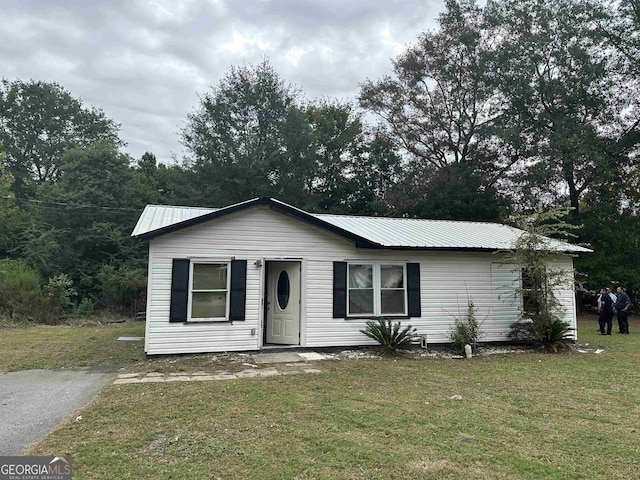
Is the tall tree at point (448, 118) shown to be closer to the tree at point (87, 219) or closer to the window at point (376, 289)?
the window at point (376, 289)

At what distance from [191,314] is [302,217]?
3.23m

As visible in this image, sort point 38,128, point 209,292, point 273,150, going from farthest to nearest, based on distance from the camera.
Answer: point 38,128 → point 273,150 → point 209,292

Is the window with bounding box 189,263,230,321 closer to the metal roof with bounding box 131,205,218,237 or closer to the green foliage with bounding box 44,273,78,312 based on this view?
the metal roof with bounding box 131,205,218,237

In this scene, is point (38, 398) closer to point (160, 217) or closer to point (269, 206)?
point (160, 217)

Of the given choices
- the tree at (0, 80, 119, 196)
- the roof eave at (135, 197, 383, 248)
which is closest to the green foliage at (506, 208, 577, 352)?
the roof eave at (135, 197, 383, 248)

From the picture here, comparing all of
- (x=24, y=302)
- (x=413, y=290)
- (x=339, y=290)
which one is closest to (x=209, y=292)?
(x=339, y=290)

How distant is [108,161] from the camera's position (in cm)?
2317

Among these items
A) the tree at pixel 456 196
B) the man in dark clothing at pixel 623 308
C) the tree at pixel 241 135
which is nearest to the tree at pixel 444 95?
the tree at pixel 456 196

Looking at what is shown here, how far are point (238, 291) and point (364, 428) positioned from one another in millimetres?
5050

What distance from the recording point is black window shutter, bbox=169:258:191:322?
8.54 metres

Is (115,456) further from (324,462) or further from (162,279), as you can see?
(162,279)

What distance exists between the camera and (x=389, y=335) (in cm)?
937

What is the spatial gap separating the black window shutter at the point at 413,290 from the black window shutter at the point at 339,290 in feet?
5.50

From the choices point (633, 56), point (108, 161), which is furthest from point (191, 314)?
point (633, 56)
